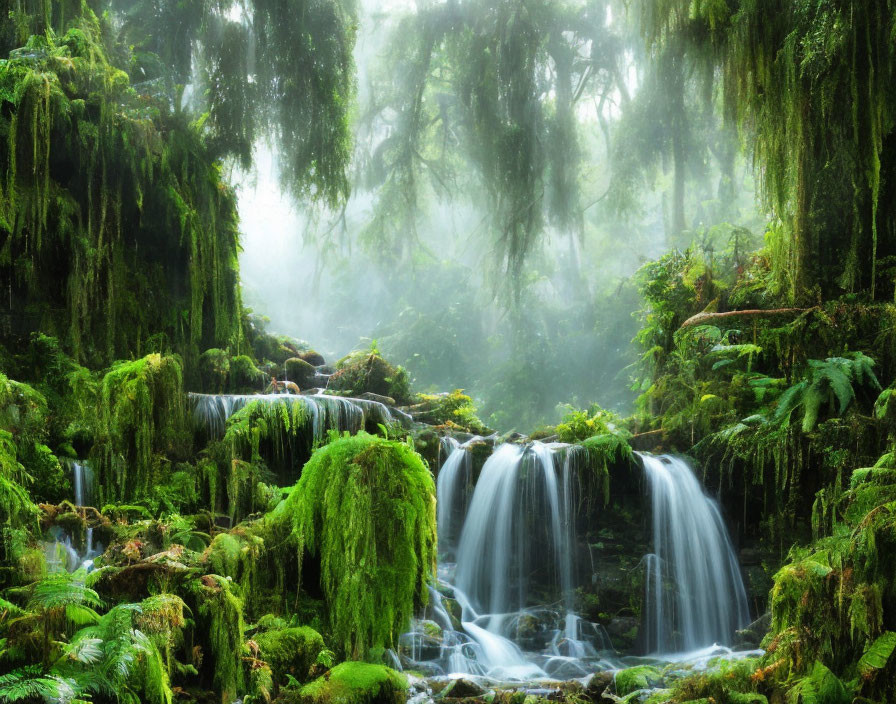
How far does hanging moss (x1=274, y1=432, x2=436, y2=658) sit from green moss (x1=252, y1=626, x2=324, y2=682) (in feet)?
0.66

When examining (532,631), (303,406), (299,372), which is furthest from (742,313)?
(299,372)

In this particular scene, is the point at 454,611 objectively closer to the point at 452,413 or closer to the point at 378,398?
the point at 452,413

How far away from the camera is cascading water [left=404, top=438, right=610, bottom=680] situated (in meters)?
7.66

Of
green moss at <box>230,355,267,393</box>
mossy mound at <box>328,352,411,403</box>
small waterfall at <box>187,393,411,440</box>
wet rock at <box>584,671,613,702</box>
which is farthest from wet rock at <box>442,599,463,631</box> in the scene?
mossy mound at <box>328,352,411,403</box>

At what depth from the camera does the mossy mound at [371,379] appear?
42.4 ft

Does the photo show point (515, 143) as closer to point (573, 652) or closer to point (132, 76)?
point (132, 76)

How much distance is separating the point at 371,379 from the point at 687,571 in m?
6.73

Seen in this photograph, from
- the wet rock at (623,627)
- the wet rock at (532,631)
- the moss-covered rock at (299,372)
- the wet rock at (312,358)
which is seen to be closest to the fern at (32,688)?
the wet rock at (532,631)

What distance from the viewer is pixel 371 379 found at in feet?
42.9

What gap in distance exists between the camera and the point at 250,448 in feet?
27.5

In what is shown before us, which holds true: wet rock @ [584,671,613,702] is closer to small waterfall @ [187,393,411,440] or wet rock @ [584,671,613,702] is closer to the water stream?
the water stream

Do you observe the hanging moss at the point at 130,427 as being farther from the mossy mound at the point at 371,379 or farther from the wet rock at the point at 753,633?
the wet rock at the point at 753,633

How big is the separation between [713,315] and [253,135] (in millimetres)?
8278

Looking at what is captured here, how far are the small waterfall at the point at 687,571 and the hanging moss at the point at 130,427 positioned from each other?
608cm
